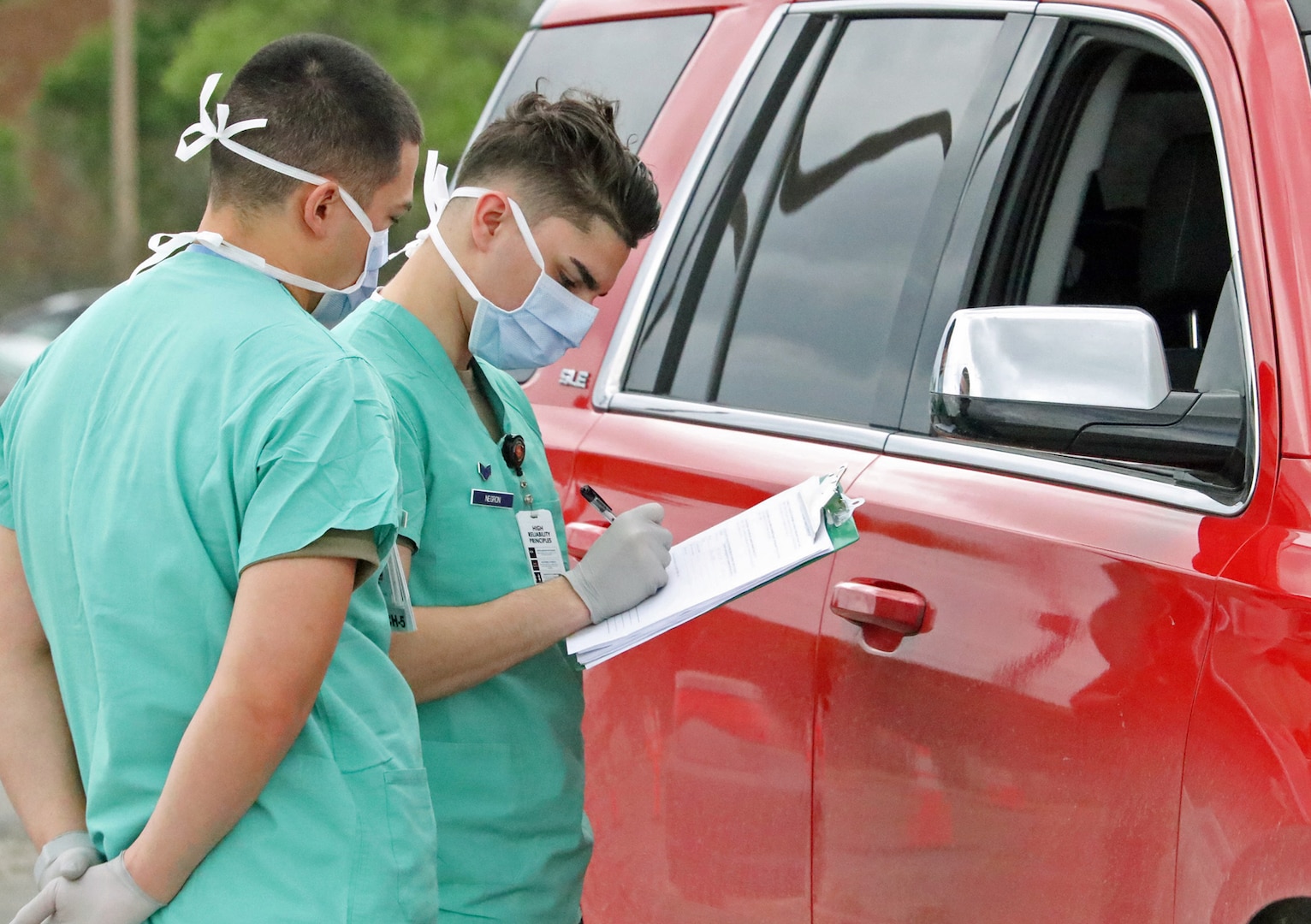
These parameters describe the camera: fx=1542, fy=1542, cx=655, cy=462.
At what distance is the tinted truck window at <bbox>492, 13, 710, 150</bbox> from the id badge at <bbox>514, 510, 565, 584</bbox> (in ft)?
3.56

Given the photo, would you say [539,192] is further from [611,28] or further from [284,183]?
[611,28]

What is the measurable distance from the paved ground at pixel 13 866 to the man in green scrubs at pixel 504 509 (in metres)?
2.75

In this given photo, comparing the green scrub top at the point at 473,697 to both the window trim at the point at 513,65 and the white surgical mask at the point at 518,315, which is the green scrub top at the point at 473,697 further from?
the window trim at the point at 513,65

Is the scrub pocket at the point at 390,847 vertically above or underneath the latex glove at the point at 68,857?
above

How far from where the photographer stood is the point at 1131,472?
81.3 inches

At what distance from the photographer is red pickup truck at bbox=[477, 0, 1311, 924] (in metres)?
1.85

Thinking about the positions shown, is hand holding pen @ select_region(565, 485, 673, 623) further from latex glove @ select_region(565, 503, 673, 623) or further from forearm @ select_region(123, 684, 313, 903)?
forearm @ select_region(123, 684, 313, 903)

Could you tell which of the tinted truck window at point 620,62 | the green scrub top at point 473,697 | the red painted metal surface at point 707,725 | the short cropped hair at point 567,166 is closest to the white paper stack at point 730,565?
the green scrub top at point 473,697

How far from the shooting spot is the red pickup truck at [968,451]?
1.85 meters

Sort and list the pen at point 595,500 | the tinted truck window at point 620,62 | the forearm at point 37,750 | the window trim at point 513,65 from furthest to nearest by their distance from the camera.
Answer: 1. the window trim at point 513,65
2. the tinted truck window at point 620,62
3. the pen at point 595,500
4. the forearm at point 37,750

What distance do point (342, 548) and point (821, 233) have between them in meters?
1.35

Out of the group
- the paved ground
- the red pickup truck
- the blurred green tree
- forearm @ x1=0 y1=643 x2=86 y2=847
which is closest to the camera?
forearm @ x1=0 y1=643 x2=86 y2=847

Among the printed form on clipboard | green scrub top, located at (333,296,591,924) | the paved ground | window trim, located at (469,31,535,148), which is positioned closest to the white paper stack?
the printed form on clipboard

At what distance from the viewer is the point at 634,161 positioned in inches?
88.6
